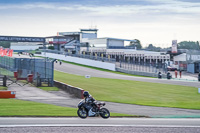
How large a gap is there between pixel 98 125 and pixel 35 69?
25.8 m

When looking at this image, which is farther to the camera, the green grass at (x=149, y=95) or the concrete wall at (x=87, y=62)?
the concrete wall at (x=87, y=62)

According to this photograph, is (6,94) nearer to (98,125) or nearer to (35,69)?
(98,125)

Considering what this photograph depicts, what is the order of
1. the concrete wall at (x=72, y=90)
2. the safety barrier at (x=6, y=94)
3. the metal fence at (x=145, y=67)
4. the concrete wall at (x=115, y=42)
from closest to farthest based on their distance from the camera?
the safety barrier at (x=6, y=94), the concrete wall at (x=72, y=90), the metal fence at (x=145, y=67), the concrete wall at (x=115, y=42)

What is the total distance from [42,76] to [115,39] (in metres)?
75.7

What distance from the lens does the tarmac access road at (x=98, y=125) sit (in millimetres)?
14359

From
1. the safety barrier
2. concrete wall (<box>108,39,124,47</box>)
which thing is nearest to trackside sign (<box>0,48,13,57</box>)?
the safety barrier

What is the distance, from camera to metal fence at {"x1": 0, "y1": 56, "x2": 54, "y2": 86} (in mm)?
38094

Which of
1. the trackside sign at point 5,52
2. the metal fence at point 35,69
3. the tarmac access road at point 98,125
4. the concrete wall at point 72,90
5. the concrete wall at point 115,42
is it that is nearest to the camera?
the tarmac access road at point 98,125

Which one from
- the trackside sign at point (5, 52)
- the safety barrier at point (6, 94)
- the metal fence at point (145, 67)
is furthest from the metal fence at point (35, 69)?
the metal fence at point (145, 67)

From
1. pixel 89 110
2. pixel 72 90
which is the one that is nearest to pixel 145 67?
pixel 72 90

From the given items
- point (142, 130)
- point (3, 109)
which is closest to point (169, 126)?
point (142, 130)

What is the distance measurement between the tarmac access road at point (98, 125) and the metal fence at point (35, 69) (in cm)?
2091

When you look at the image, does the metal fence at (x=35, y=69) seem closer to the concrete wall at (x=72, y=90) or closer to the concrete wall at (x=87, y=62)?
the concrete wall at (x=72, y=90)

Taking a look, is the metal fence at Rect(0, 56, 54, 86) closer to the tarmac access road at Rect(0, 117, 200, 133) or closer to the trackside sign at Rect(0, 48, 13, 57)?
the trackside sign at Rect(0, 48, 13, 57)
